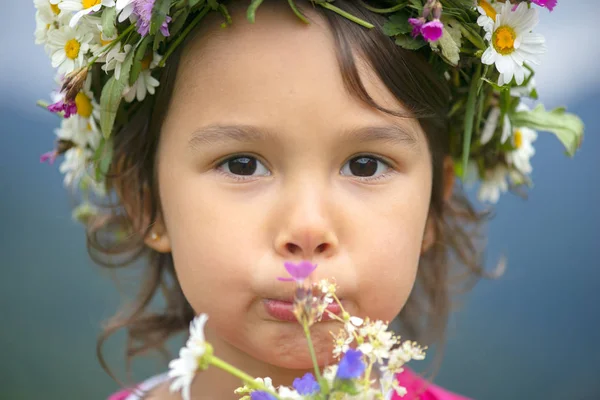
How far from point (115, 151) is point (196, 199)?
45 cm

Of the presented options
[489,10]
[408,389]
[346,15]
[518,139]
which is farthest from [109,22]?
[408,389]

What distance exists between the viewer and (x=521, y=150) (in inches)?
83.2

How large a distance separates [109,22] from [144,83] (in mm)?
184

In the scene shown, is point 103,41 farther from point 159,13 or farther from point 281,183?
point 281,183

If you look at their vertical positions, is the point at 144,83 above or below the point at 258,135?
above

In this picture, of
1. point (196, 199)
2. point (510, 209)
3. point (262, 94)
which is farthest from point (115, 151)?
point (510, 209)

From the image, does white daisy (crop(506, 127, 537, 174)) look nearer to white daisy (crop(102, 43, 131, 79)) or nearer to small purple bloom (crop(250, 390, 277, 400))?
white daisy (crop(102, 43, 131, 79))

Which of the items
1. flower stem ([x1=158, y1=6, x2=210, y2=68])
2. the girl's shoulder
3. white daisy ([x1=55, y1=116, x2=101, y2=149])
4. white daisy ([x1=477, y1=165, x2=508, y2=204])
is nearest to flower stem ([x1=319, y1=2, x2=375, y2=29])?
flower stem ([x1=158, y1=6, x2=210, y2=68])

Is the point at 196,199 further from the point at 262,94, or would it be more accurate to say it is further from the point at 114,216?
the point at 114,216

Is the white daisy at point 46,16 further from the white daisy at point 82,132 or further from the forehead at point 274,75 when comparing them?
the forehead at point 274,75

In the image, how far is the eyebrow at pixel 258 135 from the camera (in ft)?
4.83

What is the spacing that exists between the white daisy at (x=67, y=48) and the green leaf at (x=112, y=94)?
0.10 meters

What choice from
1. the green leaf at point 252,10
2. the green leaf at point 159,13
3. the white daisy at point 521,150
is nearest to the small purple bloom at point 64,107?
the green leaf at point 159,13

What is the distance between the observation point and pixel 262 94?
4.78ft
